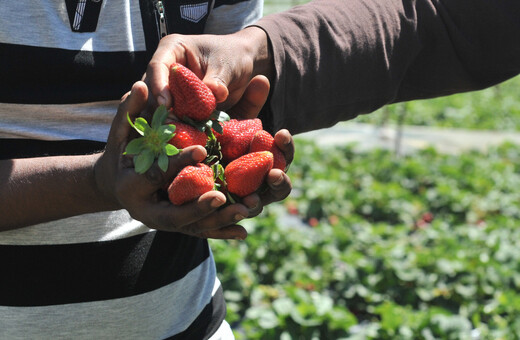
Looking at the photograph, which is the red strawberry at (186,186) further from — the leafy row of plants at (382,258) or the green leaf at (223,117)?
the leafy row of plants at (382,258)

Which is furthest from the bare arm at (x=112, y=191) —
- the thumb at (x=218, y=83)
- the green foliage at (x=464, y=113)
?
the green foliage at (x=464, y=113)

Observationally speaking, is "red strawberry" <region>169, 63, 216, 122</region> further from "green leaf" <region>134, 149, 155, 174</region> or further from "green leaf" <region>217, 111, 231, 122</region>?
"green leaf" <region>134, 149, 155, 174</region>

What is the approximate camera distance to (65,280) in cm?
141

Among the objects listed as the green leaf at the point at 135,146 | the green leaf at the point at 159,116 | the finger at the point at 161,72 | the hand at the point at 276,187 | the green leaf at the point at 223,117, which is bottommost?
the hand at the point at 276,187

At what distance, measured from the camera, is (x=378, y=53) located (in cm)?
164

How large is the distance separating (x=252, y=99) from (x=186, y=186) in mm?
353

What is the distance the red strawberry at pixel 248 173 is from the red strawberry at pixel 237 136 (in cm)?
8

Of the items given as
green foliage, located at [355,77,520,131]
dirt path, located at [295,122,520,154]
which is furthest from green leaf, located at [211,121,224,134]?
green foliage, located at [355,77,520,131]

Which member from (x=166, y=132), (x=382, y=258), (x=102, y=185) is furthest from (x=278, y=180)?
(x=382, y=258)

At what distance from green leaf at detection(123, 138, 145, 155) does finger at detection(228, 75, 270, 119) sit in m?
0.34

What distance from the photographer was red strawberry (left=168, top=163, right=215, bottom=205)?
127 centimetres

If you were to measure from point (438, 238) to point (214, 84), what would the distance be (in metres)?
3.92

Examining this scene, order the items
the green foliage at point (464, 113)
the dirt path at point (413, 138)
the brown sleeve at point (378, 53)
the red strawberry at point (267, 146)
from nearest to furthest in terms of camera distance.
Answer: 1. the red strawberry at point (267, 146)
2. the brown sleeve at point (378, 53)
3. the dirt path at point (413, 138)
4. the green foliage at point (464, 113)

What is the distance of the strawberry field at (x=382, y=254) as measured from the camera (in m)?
3.58
